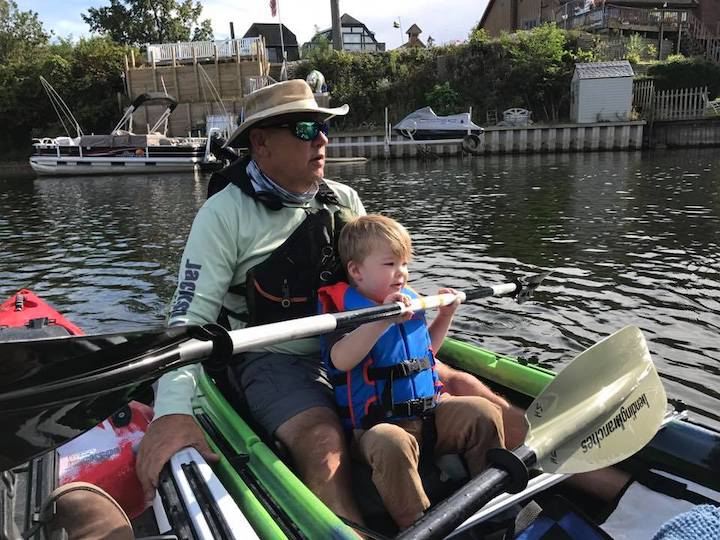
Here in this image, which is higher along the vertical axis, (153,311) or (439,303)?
(439,303)

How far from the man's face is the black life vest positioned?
0.37 feet

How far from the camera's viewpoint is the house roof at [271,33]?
2272 inches

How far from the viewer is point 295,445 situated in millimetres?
2488

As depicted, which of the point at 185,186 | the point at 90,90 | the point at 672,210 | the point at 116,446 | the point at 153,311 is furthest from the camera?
the point at 90,90

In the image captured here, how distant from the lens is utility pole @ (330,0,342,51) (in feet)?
132

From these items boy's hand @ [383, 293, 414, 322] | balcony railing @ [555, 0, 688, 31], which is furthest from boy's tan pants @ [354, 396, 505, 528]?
balcony railing @ [555, 0, 688, 31]

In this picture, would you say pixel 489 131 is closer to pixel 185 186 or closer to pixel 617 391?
pixel 185 186

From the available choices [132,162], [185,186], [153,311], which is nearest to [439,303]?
[153,311]

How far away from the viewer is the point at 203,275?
2756 millimetres

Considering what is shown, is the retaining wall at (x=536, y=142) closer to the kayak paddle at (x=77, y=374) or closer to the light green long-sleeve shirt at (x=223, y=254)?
the light green long-sleeve shirt at (x=223, y=254)

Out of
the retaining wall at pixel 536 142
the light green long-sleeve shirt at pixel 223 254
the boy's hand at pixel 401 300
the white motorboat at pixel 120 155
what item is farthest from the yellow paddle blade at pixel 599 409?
the retaining wall at pixel 536 142

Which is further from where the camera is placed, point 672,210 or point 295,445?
point 672,210

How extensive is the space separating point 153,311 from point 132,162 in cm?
2090

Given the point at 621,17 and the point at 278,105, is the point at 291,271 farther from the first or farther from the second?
the point at 621,17
